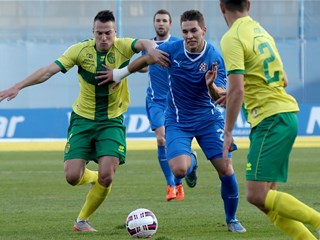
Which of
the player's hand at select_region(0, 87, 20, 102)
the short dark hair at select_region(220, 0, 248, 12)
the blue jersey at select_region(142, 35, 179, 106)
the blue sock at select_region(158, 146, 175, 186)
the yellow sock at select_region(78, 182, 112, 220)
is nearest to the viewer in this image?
the short dark hair at select_region(220, 0, 248, 12)

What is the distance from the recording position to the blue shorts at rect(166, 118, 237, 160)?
10.3 m

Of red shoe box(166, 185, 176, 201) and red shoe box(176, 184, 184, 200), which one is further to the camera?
red shoe box(176, 184, 184, 200)

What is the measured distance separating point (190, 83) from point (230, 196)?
126 cm

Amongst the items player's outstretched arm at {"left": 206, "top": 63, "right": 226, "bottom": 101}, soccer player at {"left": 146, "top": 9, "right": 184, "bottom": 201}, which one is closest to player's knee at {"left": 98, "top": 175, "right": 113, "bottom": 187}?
player's outstretched arm at {"left": 206, "top": 63, "right": 226, "bottom": 101}

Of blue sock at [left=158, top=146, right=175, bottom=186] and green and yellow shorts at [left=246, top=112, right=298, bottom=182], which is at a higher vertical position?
green and yellow shorts at [left=246, top=112, right=298, bottom=182]

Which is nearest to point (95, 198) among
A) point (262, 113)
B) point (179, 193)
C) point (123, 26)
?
point (262, 113)

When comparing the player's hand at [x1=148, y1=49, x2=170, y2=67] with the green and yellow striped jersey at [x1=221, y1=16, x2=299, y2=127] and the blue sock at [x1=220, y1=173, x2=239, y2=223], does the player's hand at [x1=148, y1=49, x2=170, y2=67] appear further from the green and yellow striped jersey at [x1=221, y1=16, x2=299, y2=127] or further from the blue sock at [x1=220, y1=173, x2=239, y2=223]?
the green and yellow striped jersey at [x1=221, y1=16, x2=299, y2=127]

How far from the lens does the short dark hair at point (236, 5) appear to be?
7789 mm

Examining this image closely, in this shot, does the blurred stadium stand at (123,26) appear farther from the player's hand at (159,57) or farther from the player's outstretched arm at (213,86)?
the player's outstretched arm at (213,86)

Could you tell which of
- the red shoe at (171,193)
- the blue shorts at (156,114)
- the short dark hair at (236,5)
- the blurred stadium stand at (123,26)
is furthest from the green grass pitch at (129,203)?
the blurred stadium stand at (123,26)

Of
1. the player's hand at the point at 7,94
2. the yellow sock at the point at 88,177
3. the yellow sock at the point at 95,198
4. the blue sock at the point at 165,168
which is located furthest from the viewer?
the blue sock at the point at 165,168

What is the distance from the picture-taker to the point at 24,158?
22.1 metres

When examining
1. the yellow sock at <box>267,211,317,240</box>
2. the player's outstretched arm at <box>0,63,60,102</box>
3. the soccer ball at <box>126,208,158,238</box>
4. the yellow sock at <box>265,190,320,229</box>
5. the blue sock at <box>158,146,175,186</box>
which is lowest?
the blue sock at <box>158,146,175,186</box>

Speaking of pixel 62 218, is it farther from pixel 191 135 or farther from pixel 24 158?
pixel 24 158
